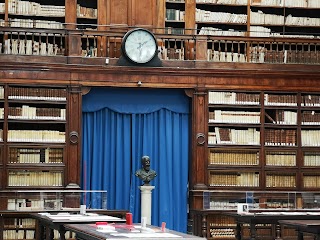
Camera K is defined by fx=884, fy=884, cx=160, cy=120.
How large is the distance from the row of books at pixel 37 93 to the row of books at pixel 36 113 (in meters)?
0.15

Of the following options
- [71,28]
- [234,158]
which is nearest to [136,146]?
[234,158]

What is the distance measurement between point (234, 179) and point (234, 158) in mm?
326

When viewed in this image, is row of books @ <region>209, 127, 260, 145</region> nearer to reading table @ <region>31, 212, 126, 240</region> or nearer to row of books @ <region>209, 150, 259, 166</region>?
row of books @ <region>209, 150, 259, 166</region>

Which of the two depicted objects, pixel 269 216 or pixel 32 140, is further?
pixel 32 140

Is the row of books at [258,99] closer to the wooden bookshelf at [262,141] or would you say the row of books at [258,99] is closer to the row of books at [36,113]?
the wooden bookshelf at [262,141]

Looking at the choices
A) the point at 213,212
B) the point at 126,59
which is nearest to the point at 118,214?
the point at 213,212

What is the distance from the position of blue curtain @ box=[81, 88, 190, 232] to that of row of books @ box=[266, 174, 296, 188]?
130cm

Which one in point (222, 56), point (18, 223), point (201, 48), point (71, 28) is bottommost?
point (18, 223)

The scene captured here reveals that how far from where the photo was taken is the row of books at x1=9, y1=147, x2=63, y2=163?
1312 cm

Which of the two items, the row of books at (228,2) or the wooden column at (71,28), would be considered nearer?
the wooden column at (71,28)

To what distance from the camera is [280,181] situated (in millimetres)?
13797

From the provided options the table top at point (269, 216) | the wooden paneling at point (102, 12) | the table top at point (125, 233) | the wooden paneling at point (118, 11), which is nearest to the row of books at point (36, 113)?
the wooden paneling at point (102, 12)

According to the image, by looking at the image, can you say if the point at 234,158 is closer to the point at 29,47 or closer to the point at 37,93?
the point at 37,93

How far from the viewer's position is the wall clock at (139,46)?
43.4 feet
